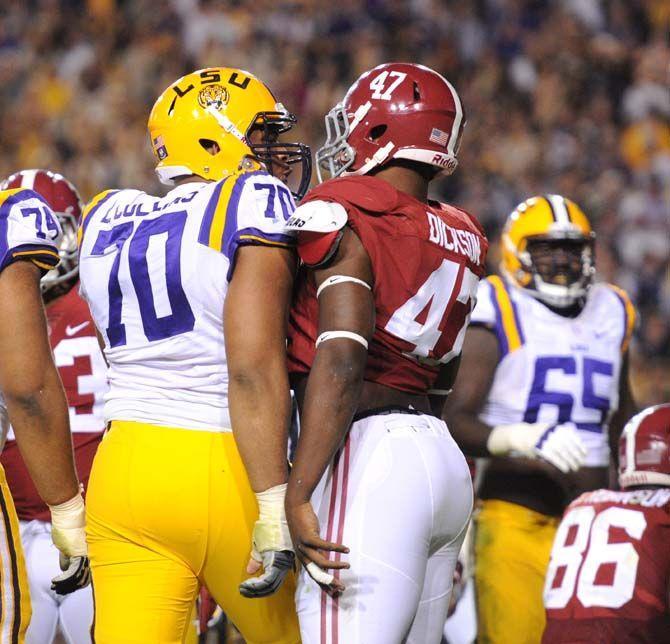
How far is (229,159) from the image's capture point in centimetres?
335

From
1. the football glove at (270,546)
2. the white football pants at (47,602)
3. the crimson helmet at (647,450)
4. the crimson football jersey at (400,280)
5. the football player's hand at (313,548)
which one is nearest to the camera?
the football player's hand at (313,548)

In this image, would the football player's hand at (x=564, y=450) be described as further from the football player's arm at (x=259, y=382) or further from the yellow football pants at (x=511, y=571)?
the football player's arm at (x=259, y=382)

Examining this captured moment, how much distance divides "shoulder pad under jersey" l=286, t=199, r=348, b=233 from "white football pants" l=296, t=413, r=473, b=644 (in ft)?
1.51

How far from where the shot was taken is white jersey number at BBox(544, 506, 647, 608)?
3910mm

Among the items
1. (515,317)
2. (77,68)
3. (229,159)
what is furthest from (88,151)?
(229,159)

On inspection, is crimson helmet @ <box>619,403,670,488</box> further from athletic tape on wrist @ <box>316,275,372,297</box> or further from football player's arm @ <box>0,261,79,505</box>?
football player's arm @ <box>0,261,79,505</box>

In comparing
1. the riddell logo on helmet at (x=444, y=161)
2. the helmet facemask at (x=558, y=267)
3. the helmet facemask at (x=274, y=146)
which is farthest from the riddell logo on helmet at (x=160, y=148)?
the helmet facemask at (x=558, y=267)

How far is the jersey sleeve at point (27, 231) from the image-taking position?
10.5ft

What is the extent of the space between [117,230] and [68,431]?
1.80 feet

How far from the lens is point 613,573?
393cm

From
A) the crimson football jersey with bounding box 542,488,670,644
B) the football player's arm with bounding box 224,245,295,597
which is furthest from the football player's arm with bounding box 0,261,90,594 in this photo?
the crimson football jersey with bounding box 542,488,670,644

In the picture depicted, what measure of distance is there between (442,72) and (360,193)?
27.6 feet

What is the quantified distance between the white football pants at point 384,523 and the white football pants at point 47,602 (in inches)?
65.6

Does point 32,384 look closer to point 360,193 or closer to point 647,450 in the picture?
point 360,193
